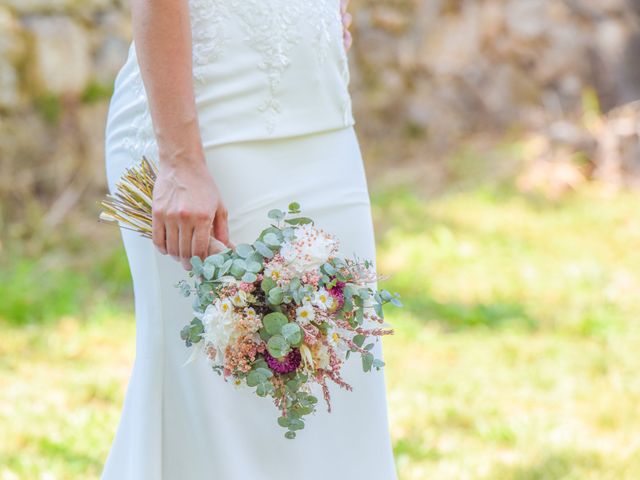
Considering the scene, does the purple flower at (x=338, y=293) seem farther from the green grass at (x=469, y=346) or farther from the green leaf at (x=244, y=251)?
the green grass at (x=469, y=346)

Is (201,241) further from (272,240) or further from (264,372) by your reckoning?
(264,372)

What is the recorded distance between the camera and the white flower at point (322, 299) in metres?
1.39

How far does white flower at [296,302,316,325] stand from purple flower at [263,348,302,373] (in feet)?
0.25

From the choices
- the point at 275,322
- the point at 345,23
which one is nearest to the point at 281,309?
the point at 275,322

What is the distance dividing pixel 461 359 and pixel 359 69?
138 inches

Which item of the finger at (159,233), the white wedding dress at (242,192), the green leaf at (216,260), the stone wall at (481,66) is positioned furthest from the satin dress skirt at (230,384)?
the stone wall at (481,66)

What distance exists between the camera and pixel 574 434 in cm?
310

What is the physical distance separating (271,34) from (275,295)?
1.69ft

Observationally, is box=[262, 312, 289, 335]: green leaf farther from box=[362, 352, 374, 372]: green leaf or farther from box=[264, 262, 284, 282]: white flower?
box=[362, 352, 374, 372]: green leaf

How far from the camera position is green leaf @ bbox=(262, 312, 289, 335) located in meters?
1.41

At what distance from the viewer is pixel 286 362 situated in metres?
1.44

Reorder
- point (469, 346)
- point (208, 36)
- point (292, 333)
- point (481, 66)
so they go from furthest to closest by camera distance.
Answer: point (481, 66), point (469, 346), point (208, 36), point (292, 333)

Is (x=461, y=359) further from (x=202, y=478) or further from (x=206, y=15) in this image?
(x=206, y=15)

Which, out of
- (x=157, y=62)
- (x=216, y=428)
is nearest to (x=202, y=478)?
(x=216, y=428)
